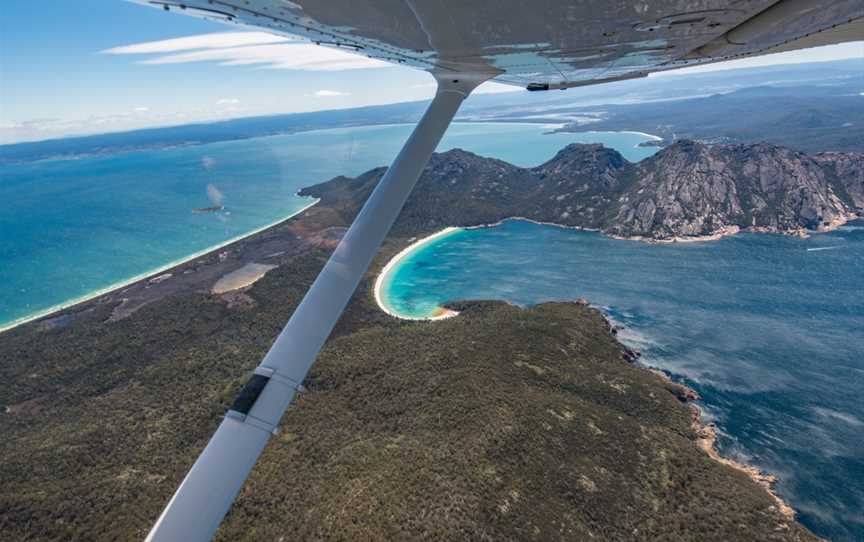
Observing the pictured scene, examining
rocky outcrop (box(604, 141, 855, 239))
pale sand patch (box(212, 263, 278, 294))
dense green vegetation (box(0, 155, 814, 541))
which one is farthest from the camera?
rocky outcrop (box(604, 141, 855, 239))

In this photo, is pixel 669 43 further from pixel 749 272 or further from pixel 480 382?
pixel 749 272

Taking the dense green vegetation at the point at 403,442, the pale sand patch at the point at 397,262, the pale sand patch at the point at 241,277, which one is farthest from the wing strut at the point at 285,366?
the pale sand patch at the point at 241,277

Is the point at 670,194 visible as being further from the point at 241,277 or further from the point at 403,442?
the point at 241,277

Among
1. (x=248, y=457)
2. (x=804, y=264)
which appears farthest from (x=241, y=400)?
(x=804, y=264)

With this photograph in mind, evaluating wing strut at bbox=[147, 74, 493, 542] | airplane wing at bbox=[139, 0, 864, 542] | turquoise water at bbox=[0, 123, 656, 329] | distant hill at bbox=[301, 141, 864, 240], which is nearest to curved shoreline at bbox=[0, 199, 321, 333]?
A: turquoise water at bbox=[0, 123, 656, 329]

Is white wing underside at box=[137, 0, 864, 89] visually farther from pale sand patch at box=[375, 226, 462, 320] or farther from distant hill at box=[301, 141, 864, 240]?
distant hill at box=[301, 141, 864, 240]

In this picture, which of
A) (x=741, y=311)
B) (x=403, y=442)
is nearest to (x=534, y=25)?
(x=403, y=442)

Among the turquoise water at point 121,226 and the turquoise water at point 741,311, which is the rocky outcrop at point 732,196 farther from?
the turquoise water at point 121,226
